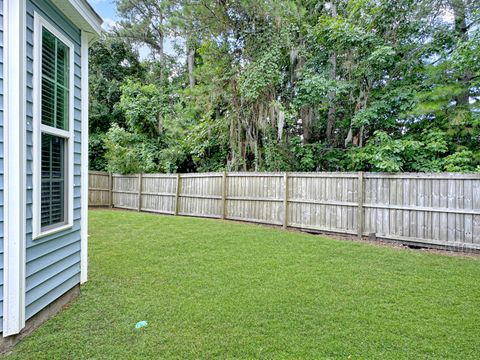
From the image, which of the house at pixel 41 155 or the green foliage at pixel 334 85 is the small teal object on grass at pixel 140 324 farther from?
the green foliage at pixel 334 85

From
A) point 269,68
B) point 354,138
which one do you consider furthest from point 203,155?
point 354,138

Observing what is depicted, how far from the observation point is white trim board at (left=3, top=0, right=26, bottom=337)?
196cm

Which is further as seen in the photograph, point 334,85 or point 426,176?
point 334,85

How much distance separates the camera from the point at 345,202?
5875 mm

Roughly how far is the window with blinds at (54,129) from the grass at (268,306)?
0.91 m

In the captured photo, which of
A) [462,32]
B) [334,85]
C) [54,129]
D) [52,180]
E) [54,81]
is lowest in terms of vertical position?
[52,180]

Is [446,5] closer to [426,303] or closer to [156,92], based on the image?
[426,303]

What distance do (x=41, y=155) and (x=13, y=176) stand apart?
389 mm

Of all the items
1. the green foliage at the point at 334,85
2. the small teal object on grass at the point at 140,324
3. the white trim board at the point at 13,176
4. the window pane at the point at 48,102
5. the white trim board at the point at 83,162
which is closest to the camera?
the white trim board at the point at 13,176

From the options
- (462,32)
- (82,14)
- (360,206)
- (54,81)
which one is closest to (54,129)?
(54,81)

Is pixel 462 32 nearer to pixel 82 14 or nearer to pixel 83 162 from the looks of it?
pixel 82 14

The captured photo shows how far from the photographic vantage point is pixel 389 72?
7359 mm

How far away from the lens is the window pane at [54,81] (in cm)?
240

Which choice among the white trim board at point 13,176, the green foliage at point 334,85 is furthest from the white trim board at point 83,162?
the green foliage at point 334,85
